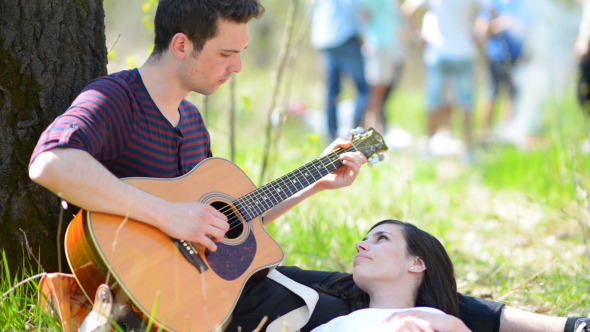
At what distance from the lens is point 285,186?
2.72 m

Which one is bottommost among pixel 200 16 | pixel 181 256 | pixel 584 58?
pixel 181 256

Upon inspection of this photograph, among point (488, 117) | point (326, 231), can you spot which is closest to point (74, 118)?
point (326, 231)

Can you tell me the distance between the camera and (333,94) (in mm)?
6895

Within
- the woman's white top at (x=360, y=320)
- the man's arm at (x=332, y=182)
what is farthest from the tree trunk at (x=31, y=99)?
the woman's white top at (x=360, y=320)

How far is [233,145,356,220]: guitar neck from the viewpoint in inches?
102

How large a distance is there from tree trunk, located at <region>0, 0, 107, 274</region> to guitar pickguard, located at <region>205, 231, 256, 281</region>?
22.9 inches

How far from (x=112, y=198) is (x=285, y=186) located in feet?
2.52

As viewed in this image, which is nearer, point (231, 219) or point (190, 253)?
point (190, 253)

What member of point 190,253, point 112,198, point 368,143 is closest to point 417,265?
point 368,143

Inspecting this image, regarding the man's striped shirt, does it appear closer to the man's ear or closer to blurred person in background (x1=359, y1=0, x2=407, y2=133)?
the man's ear

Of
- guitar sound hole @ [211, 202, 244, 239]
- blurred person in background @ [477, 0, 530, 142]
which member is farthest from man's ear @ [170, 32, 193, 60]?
blurred person in background @ [477, 0, 530, 142]

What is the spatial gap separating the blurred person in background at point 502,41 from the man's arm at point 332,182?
482 cm

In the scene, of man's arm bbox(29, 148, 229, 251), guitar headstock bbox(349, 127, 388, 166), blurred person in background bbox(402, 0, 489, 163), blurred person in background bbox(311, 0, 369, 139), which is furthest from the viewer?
blurred person in background bbox(402, 0, 489, 163)

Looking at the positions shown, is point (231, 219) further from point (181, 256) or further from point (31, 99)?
point (31, 99)
